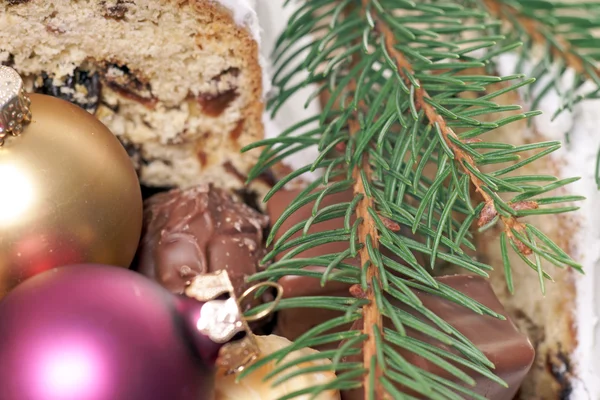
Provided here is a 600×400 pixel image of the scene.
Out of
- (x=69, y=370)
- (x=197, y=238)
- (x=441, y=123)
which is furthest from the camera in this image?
(x=197, y=238)

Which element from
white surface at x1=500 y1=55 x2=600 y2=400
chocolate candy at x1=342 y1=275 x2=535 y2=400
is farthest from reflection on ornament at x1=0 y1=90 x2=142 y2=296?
white surface at x1=500 y1=55 x2=600 y2=400

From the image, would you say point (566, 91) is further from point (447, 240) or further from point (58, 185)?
point (58, 185)

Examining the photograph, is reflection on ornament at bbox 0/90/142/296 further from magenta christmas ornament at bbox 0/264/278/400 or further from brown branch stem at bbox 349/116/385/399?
brown branch stem at bbox 349/116/385/399

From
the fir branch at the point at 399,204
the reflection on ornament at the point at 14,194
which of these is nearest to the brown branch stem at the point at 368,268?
the fir branch at the point at 399,204

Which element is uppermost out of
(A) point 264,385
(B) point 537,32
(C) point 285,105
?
(B) point 537,32

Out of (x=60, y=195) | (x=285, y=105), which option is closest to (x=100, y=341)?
(x=60, y=195)

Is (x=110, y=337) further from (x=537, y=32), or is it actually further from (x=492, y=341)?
(x=537, y=32)
